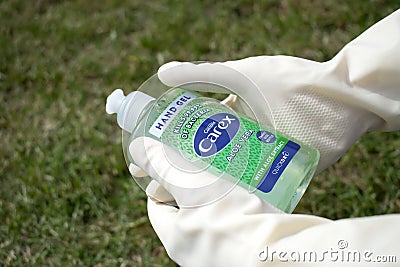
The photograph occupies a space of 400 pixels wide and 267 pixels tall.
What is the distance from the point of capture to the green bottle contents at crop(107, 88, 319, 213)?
0.87 m

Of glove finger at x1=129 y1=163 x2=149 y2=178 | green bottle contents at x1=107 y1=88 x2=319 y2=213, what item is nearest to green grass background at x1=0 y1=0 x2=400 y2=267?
glove finger at x1=129 y1=163 x2=149 y2=178

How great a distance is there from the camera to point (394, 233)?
0.77m

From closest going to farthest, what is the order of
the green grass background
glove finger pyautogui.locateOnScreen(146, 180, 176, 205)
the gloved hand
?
the gloved hand, glove finger pyautogui.locateOnScreen(146, 180, 176, 205), the green grass background

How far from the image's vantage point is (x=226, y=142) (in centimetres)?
88

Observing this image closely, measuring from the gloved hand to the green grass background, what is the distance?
14.5 inches

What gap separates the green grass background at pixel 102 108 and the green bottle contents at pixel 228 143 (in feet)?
1.54

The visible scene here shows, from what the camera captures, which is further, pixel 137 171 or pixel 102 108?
pixel 102 108

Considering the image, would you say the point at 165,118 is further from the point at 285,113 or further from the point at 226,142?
the point at 285,113

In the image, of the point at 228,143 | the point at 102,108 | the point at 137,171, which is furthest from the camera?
the point at 102,108

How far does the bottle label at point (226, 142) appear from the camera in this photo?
87 centimetres

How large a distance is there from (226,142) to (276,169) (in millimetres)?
84

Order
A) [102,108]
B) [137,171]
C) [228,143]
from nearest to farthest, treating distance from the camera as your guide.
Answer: [228,143] → [137,171] → [102,108]

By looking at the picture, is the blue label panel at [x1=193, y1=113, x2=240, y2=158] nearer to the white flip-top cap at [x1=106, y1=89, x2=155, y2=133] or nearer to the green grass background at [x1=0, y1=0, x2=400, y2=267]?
the white flip-top cap at [x1=106, y1=89, x2=155, y2=133]

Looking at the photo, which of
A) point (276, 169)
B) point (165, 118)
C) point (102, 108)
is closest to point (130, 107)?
point (165, 118)
